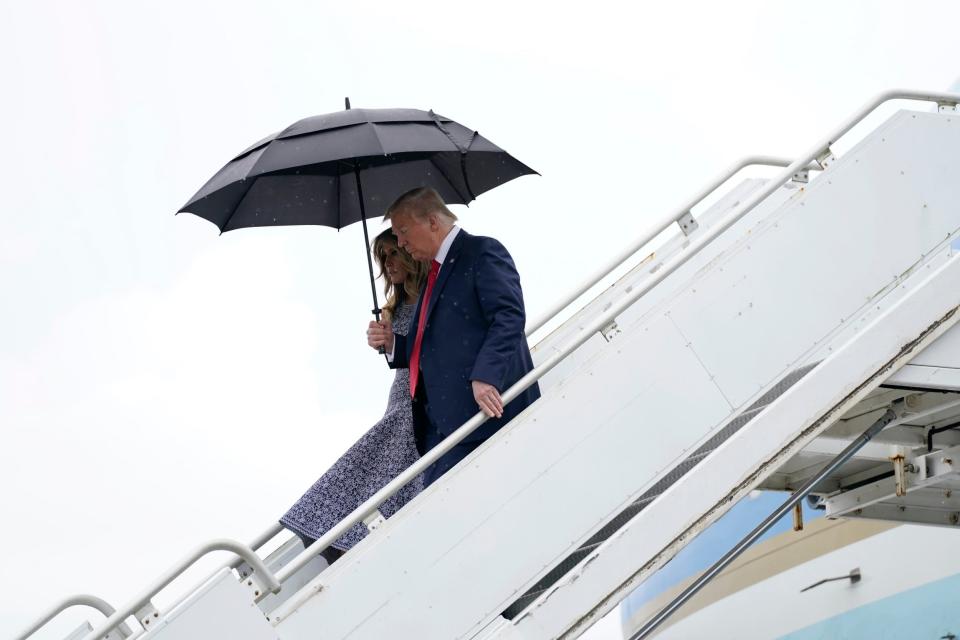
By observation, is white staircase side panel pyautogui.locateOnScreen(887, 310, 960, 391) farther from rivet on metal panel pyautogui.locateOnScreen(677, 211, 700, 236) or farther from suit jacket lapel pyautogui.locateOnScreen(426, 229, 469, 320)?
suit jacket lapel pyautogui.locateOnScreen(426, 229, 469, 320)

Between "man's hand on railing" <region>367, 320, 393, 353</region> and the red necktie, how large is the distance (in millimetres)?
355

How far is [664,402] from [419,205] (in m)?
1.34

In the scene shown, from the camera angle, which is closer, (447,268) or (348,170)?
(447,268)

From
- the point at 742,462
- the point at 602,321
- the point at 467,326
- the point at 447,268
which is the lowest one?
the point at 742,462

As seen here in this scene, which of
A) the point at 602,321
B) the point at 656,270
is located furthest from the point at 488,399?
the point at 656,270

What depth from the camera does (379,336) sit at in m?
5.24

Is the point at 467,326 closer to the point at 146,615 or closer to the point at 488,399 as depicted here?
the point at 488,399

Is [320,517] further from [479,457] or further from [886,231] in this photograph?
[886,231]

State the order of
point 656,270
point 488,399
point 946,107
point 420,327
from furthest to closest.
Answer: point 656,270 → point 420,327 → point 946,107 → point 488,399

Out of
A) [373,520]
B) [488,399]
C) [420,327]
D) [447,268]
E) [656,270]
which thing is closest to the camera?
[373,520]

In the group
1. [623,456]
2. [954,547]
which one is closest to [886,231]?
[623,456]

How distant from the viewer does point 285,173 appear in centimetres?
552

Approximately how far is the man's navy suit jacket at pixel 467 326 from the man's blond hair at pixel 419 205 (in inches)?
5.5

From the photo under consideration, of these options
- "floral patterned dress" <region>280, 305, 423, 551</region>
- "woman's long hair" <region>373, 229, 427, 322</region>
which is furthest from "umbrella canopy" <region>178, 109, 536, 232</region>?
"floral patterned dress" <region>280, 305, 423, 551</region>
